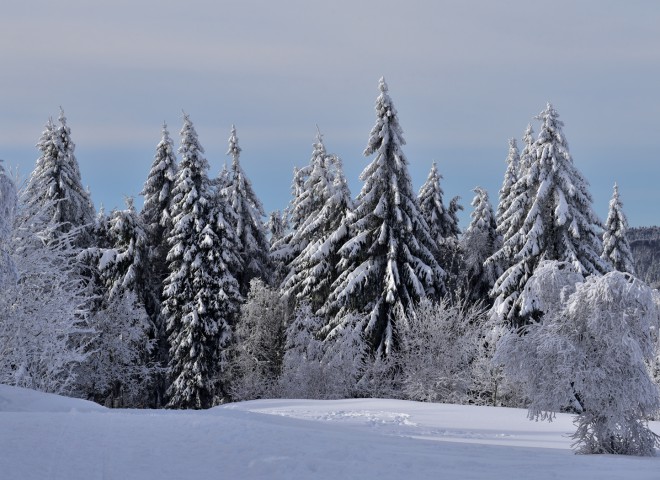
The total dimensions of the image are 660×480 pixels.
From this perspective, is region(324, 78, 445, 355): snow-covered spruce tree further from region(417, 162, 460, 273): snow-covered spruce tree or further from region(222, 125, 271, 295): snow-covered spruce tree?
region(417, 162, 460, 273): snow-covered spruce tree

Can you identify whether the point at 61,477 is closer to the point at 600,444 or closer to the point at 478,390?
the point at 600,444

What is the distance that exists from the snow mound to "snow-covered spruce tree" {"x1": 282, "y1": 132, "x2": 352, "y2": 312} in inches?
736

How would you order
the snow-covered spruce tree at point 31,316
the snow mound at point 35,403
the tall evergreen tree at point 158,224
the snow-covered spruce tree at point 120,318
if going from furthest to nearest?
1. the tall evergreen tree at point 158,224
2. the snow-covered spruce tree at point 120,318
3. the snow-covered spruce tree at point 31,316
4. the snow mound at point 35,403

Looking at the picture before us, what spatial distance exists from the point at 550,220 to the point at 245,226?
17.3m

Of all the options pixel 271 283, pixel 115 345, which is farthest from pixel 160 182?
pixel 115 345

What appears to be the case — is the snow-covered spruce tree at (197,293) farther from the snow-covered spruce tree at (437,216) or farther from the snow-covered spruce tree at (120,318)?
the snow-covered spruce tree at (437,216)

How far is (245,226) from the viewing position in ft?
137

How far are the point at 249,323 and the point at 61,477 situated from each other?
26.9 metres

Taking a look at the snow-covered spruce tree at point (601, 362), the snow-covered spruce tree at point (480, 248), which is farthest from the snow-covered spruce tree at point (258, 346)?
the snow-covered spruce tree at point (601, 362)

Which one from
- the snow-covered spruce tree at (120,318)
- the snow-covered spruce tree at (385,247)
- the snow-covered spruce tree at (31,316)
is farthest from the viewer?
the snow-covered spruce tree at (120,318)

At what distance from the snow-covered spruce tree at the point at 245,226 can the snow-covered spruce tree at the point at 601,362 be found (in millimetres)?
26649

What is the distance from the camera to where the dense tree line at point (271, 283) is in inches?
1108

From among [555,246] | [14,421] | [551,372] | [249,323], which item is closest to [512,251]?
[555,246]

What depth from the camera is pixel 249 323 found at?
35.7 meters
